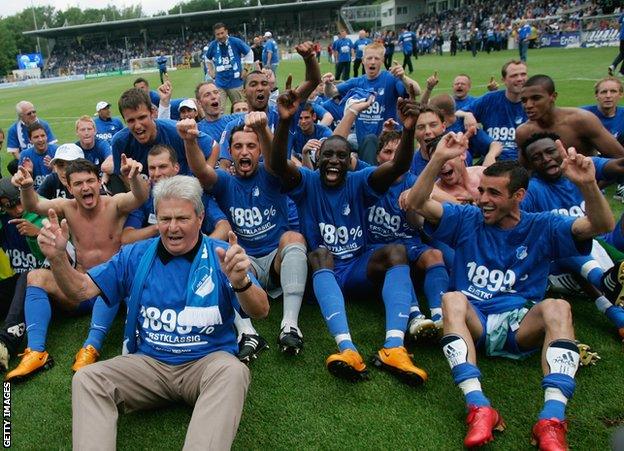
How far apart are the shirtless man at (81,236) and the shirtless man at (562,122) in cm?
420

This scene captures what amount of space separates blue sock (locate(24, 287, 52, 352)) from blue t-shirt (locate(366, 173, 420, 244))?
3081 millimetres

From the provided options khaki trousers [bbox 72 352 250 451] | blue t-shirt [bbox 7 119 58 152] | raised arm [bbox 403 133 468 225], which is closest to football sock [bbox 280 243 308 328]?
khaki trousers [bbox 72 352 250 451]

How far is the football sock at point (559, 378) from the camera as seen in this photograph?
2.95 meters

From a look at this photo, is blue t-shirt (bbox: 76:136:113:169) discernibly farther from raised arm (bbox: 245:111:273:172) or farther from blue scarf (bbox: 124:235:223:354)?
blue scarf (bbox: 124:235:223:354)

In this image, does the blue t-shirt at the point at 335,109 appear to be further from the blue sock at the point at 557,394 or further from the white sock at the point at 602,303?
the blue sock at the point at 557,394

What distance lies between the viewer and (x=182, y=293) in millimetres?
3137

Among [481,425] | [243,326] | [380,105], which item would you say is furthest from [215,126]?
[481,425]

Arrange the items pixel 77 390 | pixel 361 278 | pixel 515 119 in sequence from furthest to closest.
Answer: pixel 515 119
pixel 361 278
pixel 77 390

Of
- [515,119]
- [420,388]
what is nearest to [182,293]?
[420,388]

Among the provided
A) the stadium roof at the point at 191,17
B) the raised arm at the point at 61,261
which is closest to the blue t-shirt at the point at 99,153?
the raised arm at the point at 61,261

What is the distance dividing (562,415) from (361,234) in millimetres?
2245

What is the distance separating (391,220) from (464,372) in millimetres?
1978

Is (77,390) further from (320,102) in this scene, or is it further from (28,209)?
(320,102)
